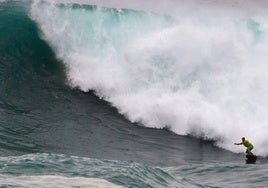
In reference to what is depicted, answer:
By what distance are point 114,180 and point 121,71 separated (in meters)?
13.0

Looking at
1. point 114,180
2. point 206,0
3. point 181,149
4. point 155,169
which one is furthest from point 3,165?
point 206,0

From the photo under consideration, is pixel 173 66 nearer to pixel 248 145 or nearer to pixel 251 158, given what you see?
pixel 248 145

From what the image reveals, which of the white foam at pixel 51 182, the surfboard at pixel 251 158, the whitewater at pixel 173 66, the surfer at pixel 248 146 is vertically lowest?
the white foam at pixel 51 182

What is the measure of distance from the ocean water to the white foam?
40 millimetres

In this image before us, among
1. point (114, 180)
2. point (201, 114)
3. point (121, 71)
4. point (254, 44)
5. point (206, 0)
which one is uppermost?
point (206, 0)

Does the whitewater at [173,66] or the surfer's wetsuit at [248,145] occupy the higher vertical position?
the whitewater at [173,66]

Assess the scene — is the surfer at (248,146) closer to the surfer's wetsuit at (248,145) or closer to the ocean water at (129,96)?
the surfer's wetsuit at (248,145)

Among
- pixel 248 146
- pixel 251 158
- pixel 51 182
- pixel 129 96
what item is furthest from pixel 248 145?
pixel 51 182

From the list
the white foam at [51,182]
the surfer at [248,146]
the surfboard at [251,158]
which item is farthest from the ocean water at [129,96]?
the surfer at [248,146]

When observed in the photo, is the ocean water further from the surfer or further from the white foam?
the surfer

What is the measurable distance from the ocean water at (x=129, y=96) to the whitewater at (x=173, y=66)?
0.05m

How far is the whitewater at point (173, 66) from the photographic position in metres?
22.6

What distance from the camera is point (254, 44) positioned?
92.1 feet

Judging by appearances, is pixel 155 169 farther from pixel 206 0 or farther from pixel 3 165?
pixel 206 0
